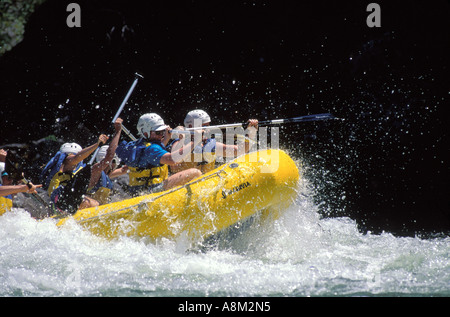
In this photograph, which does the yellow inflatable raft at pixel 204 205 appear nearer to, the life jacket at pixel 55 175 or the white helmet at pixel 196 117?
the white helmet at pixel 196 117

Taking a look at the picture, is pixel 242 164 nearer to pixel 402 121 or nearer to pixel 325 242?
pixel 325 242

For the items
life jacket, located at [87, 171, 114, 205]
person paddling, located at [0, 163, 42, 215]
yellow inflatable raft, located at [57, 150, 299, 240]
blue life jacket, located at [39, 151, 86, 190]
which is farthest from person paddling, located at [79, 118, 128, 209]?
yellow inflatable raft, located at [57, 150, 299, 240]

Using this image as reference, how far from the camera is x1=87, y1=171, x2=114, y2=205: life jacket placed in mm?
6316

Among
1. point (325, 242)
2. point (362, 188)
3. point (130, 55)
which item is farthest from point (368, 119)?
point (130, 55)

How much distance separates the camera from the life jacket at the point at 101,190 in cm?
632

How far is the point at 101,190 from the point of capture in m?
6.37

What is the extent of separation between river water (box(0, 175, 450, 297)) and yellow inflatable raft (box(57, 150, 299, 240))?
135mm

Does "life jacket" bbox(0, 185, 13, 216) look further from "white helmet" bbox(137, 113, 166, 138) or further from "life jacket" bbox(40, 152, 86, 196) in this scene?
"white helmet" bbox(137, 113, 166, 138)

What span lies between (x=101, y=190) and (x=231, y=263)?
2606 mm

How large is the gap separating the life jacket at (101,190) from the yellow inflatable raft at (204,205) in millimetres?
1601

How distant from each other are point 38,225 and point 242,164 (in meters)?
2.18

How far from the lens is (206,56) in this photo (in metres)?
8.59

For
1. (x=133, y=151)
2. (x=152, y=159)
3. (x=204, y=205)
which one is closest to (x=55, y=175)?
(x=133, y=151)

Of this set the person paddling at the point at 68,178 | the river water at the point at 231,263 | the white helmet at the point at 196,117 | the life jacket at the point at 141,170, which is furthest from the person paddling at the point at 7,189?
the white helmet at the point at 196,117
